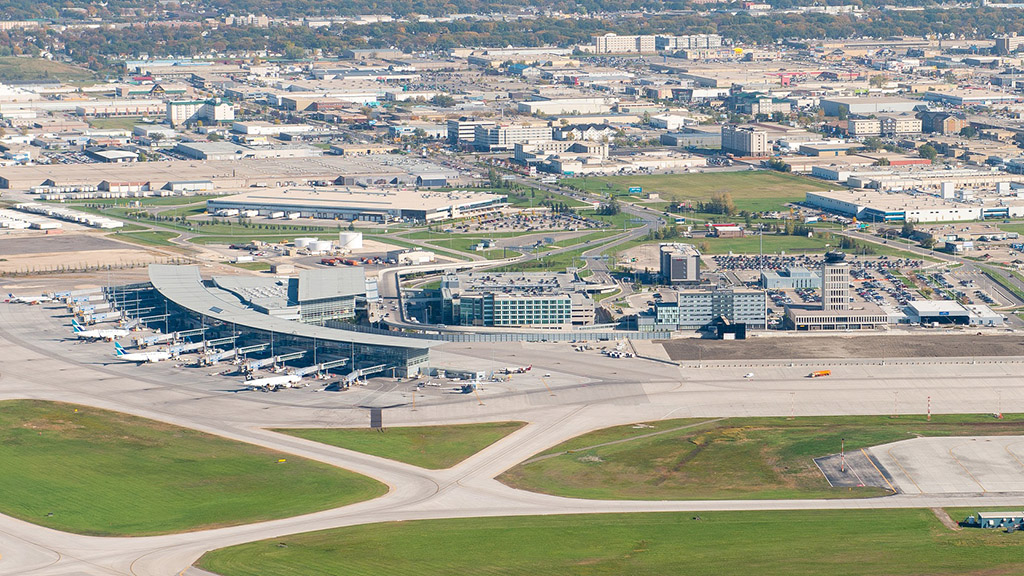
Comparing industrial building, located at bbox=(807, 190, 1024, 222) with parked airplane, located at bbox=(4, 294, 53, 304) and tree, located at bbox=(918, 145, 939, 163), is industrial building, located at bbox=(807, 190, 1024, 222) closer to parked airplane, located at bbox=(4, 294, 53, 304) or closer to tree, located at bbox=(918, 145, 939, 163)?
tree, located at bbox=(918, 145, 939, 163)

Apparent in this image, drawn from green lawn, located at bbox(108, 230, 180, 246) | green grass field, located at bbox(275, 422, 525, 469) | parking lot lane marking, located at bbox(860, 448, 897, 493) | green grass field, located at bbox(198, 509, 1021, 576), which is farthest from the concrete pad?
green lawn, located at bbox(108, 230, 180, 246)

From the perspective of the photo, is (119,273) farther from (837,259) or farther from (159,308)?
(837,259)

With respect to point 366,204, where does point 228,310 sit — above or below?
above

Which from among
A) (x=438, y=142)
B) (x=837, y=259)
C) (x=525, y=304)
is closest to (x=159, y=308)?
(x=525, y=304)

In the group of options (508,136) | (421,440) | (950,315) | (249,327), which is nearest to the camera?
(421,440)

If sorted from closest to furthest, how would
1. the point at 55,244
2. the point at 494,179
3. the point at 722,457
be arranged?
the point at 722,457, the point at 55,244, the point at 494,179

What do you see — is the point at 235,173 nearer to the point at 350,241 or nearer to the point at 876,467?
the point at 350,241

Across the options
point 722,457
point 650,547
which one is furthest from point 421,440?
point 650,547
